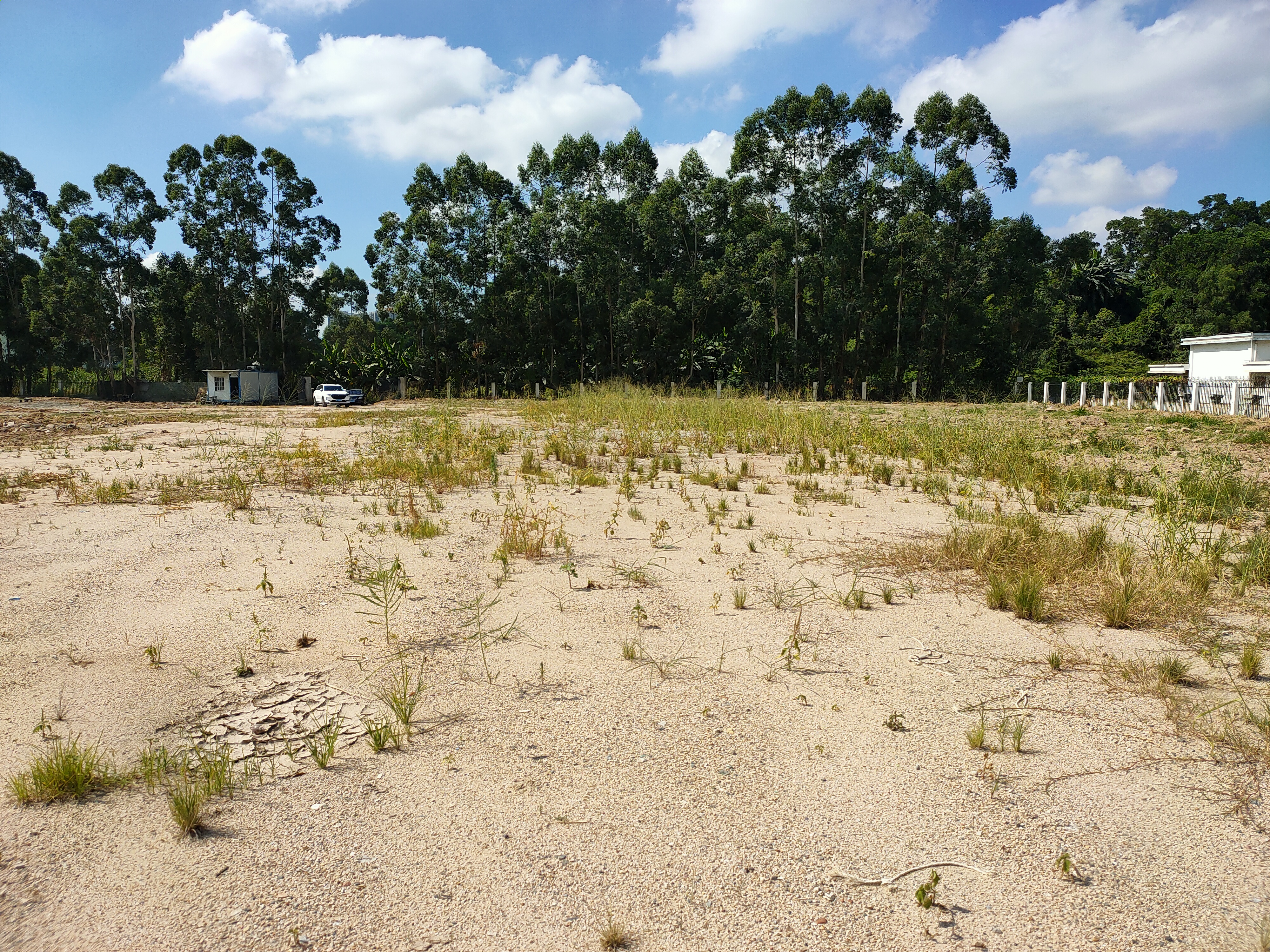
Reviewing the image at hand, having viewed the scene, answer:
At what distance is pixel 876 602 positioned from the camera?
4.54 m

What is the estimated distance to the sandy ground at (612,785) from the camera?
7.00 ft

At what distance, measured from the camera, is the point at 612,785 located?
278cm

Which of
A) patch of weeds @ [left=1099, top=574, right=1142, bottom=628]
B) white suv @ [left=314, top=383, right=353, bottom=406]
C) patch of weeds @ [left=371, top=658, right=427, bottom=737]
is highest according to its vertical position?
white suv @ [left=314, top=383, right=353, bottom=406]

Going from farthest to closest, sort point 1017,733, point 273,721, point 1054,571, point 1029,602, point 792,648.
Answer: point 1054,571 < point 1029,602 < point 792,648 < point 273,721 < point 1017,733

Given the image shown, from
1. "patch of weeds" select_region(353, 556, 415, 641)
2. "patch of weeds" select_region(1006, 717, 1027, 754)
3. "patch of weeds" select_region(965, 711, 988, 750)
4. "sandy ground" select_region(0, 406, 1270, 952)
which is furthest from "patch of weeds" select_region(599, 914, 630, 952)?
"patch of weeds" select_region(353, 556, 415, 641)

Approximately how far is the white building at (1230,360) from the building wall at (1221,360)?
1 centimetres

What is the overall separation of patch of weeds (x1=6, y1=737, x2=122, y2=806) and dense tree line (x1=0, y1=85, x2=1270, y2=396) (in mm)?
28006

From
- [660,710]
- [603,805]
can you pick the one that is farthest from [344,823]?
[660,710]

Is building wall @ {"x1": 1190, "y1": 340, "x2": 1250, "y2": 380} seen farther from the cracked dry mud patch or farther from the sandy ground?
the cracked dry mud patch

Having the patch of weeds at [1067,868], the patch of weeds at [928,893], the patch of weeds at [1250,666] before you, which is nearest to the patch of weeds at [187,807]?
the patch of weeds at [928,893]

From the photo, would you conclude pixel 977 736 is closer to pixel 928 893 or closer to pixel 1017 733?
pixel 1017 733

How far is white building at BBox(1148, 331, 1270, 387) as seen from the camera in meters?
31.0

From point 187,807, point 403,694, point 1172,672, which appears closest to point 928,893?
point 1172,672

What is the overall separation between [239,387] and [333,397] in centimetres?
959
